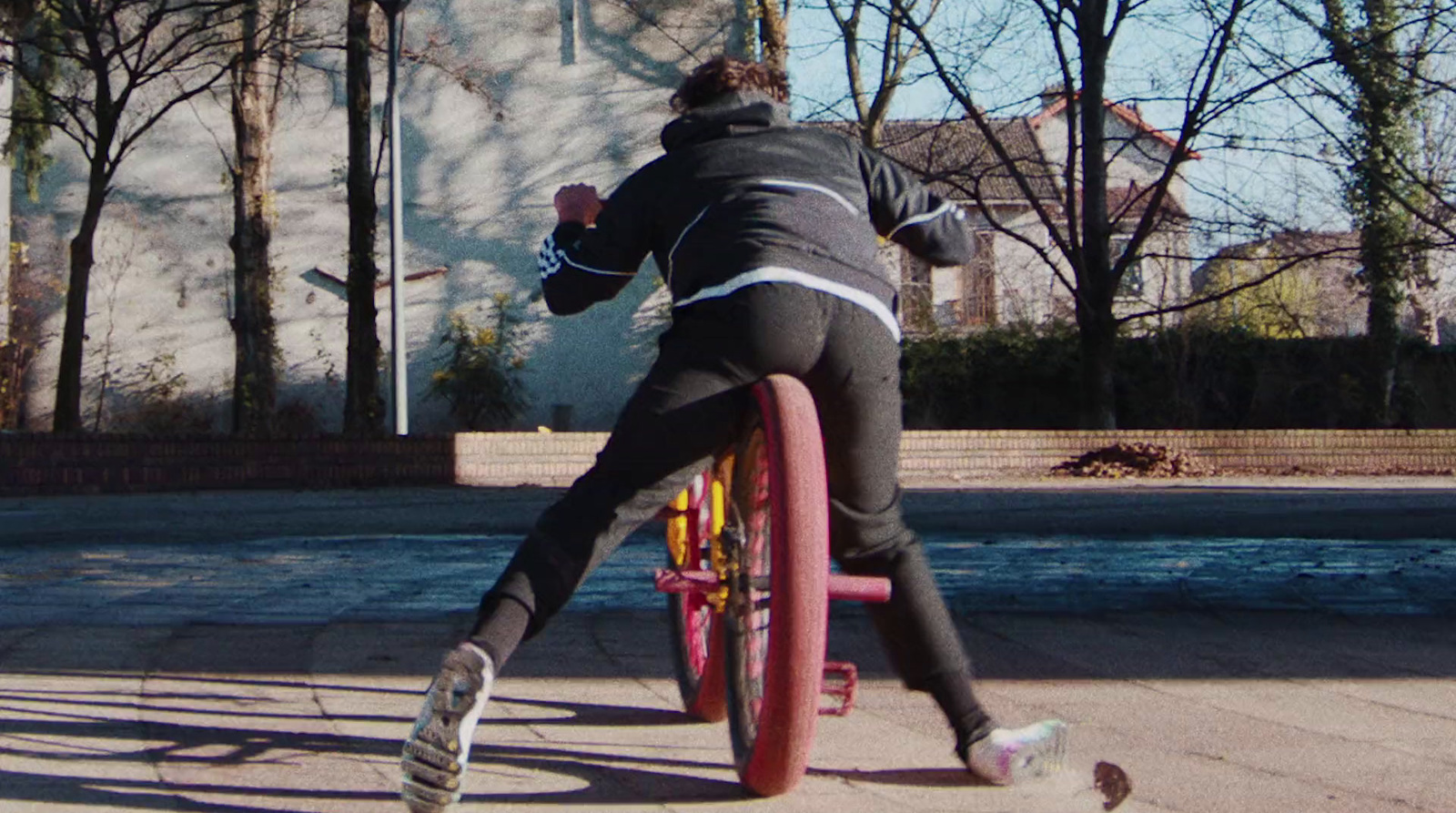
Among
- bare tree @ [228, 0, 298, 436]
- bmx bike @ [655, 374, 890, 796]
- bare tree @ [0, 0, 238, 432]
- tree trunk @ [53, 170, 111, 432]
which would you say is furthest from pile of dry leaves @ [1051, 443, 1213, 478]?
bmx bike @ [655, 374, 890, 796]

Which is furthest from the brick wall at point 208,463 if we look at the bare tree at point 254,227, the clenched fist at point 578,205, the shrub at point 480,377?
the clenched fist at point 578,205

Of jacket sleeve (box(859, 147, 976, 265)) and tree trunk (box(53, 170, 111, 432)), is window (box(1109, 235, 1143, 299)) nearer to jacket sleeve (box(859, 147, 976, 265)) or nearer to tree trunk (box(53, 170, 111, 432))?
tree trunk (box(53, 170, 111, 432))

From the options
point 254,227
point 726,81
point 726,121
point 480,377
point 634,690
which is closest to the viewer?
point 726,121

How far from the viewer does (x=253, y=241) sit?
64.2ft

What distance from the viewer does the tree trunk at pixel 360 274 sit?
712 inches

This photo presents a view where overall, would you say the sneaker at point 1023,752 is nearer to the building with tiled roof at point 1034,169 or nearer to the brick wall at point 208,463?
the brick wall at point 208,463

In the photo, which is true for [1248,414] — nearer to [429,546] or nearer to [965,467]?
[965,467]

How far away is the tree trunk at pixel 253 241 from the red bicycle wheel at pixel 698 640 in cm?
1572

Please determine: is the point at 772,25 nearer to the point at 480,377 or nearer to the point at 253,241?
the point at 480,377

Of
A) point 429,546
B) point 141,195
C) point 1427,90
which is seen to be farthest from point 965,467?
point 141,195

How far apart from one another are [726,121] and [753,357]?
1.71 ft

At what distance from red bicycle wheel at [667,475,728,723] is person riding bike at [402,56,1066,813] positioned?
0.37 m

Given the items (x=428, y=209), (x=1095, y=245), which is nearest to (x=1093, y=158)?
(x=1095, y=245)

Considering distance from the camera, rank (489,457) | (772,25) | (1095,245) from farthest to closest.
A: (772,25), (1095,245), (489,457)
